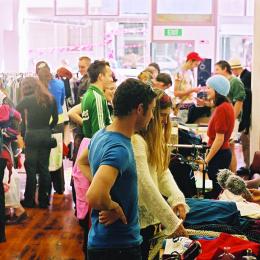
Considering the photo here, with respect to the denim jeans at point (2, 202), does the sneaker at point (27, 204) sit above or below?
below

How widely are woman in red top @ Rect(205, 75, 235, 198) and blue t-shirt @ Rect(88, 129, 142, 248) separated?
2.53m

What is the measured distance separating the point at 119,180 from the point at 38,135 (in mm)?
3770

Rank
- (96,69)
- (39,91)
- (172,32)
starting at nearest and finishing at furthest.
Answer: (96,69), (39,91), (172,32)

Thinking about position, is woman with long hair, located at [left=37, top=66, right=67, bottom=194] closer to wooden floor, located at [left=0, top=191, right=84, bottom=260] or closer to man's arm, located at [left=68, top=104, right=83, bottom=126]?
wooden floor, located at [left=0, top=191, right=84, bottom=260]

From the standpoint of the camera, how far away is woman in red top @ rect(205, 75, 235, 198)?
4820mm

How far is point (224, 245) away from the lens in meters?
2.94

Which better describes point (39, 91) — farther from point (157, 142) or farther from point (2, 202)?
point (157, 142)

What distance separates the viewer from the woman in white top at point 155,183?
2.61 metres

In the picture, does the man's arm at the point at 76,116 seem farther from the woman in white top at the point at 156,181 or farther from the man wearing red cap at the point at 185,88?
the man wearing red cap at the point at 185,88

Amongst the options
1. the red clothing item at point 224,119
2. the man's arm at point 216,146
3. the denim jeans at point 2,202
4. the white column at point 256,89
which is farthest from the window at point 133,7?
the denim jeans at point 2,202

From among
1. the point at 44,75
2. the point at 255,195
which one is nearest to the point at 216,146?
the point at 255,195

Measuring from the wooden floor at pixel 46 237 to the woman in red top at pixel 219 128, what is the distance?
4.06 ft

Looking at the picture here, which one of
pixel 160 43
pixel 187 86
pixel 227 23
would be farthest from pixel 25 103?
pixel 227 23

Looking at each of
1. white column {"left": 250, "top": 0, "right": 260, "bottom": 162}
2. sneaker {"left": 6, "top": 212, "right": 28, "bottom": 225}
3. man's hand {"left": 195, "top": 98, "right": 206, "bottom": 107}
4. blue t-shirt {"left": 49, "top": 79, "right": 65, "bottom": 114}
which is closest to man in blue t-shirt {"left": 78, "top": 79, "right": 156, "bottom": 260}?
sneaker {"left": 6, "top": 212, "right": 28, "bottom": 225}
